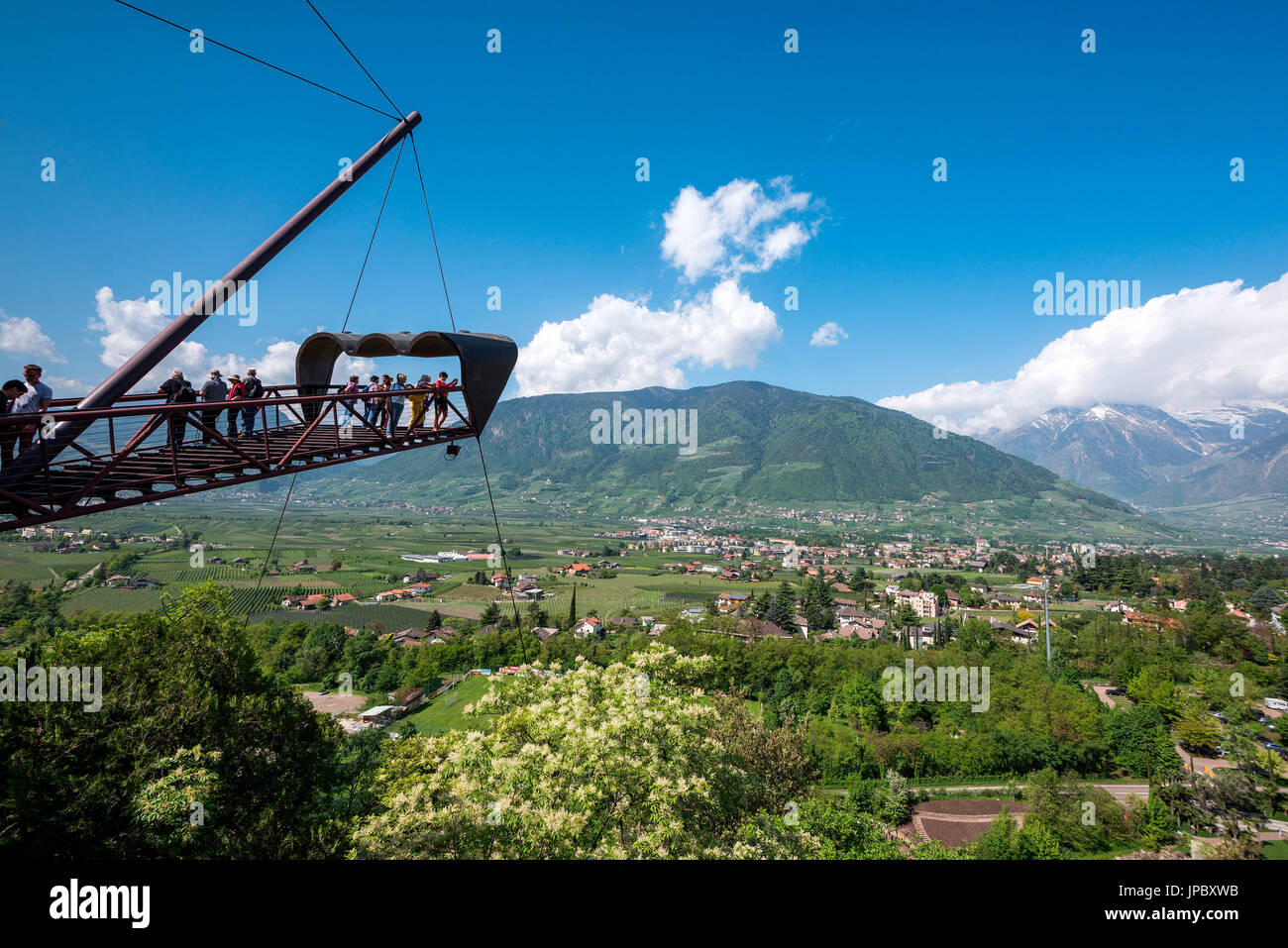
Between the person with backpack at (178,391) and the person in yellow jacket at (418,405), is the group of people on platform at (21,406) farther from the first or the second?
the person in yellow jacket at (418,405)

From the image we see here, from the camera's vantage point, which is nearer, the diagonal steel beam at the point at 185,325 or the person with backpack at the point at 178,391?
the diagonal steel beam at the point at 185,325

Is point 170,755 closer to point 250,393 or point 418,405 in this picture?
point 250,393

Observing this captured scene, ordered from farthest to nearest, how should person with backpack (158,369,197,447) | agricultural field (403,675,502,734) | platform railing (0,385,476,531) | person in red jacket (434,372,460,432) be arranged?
agricultural field (403,675,502,734) → person in red jacket (434,372,460,432) → person with backpack (158,369,197,447) → platform railing (0,385,476,531)

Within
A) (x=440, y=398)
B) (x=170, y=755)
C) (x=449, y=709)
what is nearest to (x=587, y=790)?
(x=440, y=398)

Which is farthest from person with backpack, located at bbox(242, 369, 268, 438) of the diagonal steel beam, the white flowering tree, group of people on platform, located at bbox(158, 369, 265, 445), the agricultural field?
the agricultural field

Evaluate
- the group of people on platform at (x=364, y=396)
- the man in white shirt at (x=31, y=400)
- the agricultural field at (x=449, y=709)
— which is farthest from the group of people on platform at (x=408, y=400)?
the agricultural field at (x=449, y=709)

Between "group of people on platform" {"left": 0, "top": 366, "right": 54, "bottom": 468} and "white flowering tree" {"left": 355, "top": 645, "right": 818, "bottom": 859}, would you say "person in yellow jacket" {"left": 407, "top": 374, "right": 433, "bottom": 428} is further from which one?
"white flowering tree" {"left": 355, "top": 645, "right": 818, "bottom": 859}
